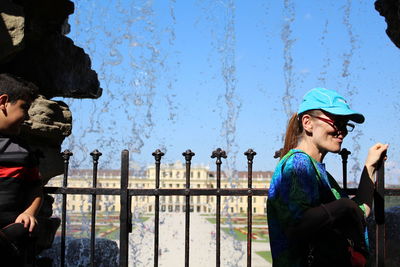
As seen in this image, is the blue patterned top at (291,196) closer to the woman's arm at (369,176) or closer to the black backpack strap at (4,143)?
the woman's arm at (369,176)

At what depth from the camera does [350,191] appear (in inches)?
109

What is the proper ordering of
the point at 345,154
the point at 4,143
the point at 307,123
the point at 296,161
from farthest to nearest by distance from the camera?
the point at 345,154, the point at 4,143, the point at 307,123, the point at 296,161

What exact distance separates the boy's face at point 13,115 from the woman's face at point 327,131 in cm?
125

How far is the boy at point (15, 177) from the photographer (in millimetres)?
1915

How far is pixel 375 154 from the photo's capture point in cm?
184

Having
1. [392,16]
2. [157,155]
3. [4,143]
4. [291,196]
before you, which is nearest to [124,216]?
[157,155]

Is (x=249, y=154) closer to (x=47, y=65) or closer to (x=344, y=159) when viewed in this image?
(x=344, y=159)

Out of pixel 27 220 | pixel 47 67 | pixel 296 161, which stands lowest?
pixel 27 220

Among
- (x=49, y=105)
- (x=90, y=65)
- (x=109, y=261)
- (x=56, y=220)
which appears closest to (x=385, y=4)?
(x=90, y=65)

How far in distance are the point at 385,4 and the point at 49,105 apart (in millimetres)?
2879

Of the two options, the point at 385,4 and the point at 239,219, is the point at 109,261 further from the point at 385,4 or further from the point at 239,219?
the point at 239,219

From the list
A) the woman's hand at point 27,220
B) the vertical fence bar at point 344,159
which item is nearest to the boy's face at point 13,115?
the woman's hand at point 27,220

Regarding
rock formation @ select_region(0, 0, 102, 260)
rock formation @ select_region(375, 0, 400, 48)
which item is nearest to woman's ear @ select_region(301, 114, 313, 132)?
rock formation @ select_region(0, 0, 102, 260)

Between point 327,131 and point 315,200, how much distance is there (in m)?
0.28
